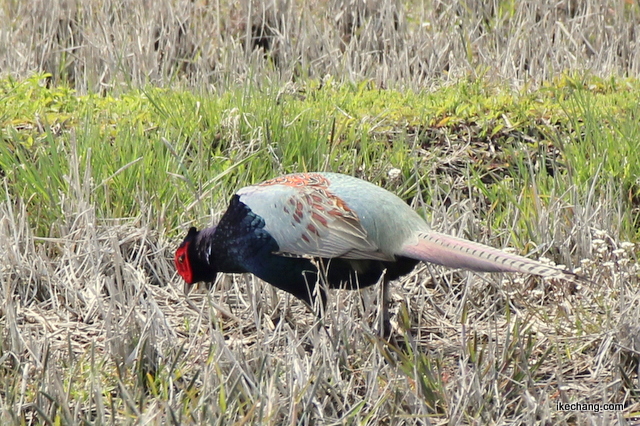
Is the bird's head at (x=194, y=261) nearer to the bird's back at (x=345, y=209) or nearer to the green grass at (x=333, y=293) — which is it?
the green grass at (x=333, y=293)

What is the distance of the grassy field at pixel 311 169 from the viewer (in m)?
3.18

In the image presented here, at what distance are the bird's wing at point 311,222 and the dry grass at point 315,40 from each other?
91.4 inches

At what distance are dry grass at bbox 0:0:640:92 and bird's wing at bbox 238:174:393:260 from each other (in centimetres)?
232

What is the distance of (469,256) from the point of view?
3.40m

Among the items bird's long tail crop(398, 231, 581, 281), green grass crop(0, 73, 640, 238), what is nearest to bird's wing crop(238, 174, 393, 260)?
bird's long tail crop(398, 231, 581, 281)

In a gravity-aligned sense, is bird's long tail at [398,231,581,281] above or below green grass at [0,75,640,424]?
above

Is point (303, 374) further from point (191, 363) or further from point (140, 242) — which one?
point (140, 242)

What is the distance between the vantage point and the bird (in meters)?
3.63

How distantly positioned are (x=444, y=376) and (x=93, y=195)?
1836mm

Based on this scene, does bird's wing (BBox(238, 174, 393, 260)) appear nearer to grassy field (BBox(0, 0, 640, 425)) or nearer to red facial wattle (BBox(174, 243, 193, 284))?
grassy field (BBox(0, 0, 640, 425))

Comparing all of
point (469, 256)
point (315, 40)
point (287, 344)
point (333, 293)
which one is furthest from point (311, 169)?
point (315, 40)

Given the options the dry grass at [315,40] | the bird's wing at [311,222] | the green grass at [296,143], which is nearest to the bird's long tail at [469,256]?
the bird's wing at [311,222]

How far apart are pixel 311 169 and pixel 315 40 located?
7.24 feet

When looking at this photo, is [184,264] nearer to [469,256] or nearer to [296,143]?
[296,143]
